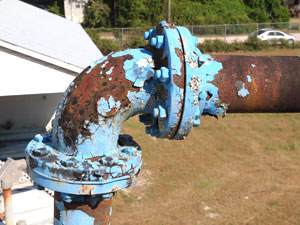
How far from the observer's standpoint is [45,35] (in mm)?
7527

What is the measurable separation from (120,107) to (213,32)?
80.9ft

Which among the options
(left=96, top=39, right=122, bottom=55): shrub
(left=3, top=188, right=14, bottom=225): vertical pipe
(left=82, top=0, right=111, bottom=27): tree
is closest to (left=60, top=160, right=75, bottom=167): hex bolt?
(left=3, top=188, right=14, bottom=225): vertical pipe

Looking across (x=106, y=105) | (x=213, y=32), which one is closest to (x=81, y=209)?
(x=106, y=105)

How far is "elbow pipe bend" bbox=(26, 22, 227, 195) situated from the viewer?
4.69 ft

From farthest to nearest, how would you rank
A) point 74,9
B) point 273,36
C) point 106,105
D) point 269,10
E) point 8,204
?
1. point 269,10
2. point 74,9
3. point 273,36
4. point 8,204
5. point 106,105

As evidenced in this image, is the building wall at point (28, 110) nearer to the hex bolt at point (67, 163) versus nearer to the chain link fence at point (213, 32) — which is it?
the hex bolt at point (67, 163)

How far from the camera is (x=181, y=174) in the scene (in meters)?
7.15

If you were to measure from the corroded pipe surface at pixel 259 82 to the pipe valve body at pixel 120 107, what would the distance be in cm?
4

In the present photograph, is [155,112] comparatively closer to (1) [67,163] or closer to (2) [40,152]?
(1) [67,163]

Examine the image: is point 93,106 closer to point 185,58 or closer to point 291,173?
point 185,58

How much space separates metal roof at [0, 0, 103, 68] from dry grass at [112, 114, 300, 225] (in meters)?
2.50

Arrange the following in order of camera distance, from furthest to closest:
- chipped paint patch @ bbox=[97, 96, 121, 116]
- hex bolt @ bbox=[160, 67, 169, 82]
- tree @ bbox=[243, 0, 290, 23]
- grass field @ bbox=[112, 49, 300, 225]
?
1. tree @ bbox=[243, 0, 290, 23]
2. grass field @ bbox=[112, 49, 300, 225]
3. chipped paint patch @ bbox=[97, 96, 121, 116]
4. hex bolt @ bbox=[160, 67, 169, 82]

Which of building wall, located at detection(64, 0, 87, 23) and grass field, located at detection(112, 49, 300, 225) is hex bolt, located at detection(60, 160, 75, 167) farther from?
building wall, located at detection(64, 0, 87, 23)

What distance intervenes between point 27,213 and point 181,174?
2982mm
